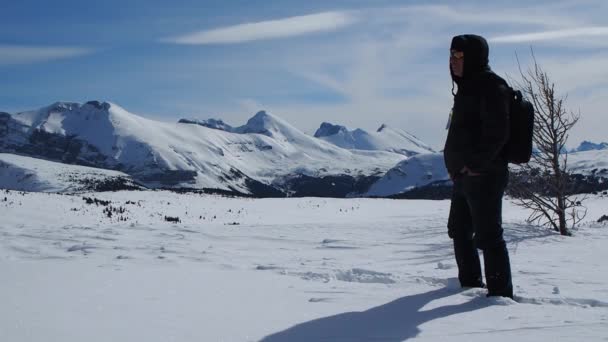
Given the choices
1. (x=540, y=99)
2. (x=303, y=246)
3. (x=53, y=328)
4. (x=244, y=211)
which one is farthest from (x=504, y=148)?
(x=244, y=211)

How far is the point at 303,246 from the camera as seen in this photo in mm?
8664

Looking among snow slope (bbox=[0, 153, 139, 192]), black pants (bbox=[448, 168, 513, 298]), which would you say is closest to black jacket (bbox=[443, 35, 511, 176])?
black pants (bbox=[448, 168, 513, 298])

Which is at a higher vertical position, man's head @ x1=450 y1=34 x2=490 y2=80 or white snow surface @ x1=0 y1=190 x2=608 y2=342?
man's head @ x1=450 y1=34 x2=490 y2=80

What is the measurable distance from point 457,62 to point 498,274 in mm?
1774

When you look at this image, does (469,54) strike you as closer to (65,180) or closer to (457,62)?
(457,62)

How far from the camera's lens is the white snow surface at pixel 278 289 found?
3.38 m

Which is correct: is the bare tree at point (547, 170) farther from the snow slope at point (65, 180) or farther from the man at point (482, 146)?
the snow slope at point (65, 180)

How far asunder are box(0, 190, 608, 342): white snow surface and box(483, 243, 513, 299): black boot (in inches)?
5.2

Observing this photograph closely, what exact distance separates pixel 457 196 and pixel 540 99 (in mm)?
8588

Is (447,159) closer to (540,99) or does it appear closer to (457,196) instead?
(457,196)

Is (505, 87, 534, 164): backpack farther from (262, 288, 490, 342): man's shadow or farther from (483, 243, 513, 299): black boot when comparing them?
(262, 288, 490, 342): man's shadow

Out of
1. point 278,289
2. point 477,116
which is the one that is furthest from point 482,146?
point 278,289

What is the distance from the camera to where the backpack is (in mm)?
4258

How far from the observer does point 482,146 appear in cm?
414
